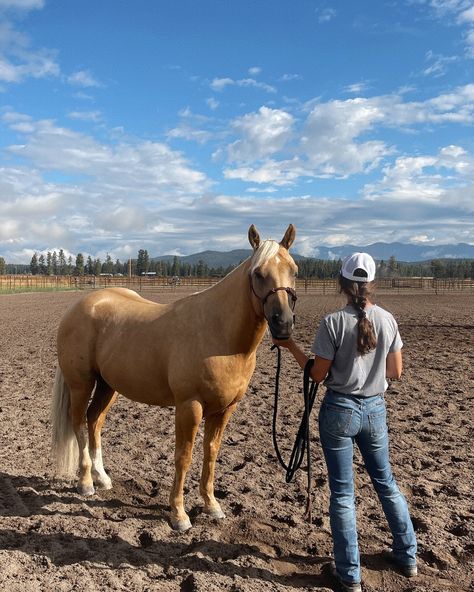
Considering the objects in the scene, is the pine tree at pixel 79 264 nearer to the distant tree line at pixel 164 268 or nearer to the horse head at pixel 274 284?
the distant tree line at pixel 164 268

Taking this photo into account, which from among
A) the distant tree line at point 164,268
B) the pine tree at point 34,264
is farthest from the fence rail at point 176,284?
the pine tree at point 34,264

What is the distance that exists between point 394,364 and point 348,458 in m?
0.69

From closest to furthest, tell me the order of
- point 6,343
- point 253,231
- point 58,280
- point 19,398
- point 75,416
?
point 253,231
point 75,416
point 19,398
point 6,343
point 58,280

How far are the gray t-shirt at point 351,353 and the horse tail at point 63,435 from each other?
115 inches

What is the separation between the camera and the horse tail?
184 inches

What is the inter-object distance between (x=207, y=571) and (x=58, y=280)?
2817 inches

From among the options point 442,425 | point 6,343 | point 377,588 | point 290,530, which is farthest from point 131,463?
point 6,343

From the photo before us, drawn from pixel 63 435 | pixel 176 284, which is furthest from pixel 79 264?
pixel 63 435

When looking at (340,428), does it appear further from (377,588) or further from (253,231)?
(253,231)

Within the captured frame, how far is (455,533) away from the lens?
3.73 metres

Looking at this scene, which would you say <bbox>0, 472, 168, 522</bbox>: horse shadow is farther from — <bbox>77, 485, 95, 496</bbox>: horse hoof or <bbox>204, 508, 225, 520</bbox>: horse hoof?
<bbox>204, 508, 225, 520</bbox>: horse hoof

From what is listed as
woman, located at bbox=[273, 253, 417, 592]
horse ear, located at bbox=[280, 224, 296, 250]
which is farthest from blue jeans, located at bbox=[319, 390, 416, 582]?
horse ear, located at bbox=[280, 224, 296, 250]

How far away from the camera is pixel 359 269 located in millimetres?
2932

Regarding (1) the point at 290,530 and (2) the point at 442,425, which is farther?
(2) the point at 442,425
